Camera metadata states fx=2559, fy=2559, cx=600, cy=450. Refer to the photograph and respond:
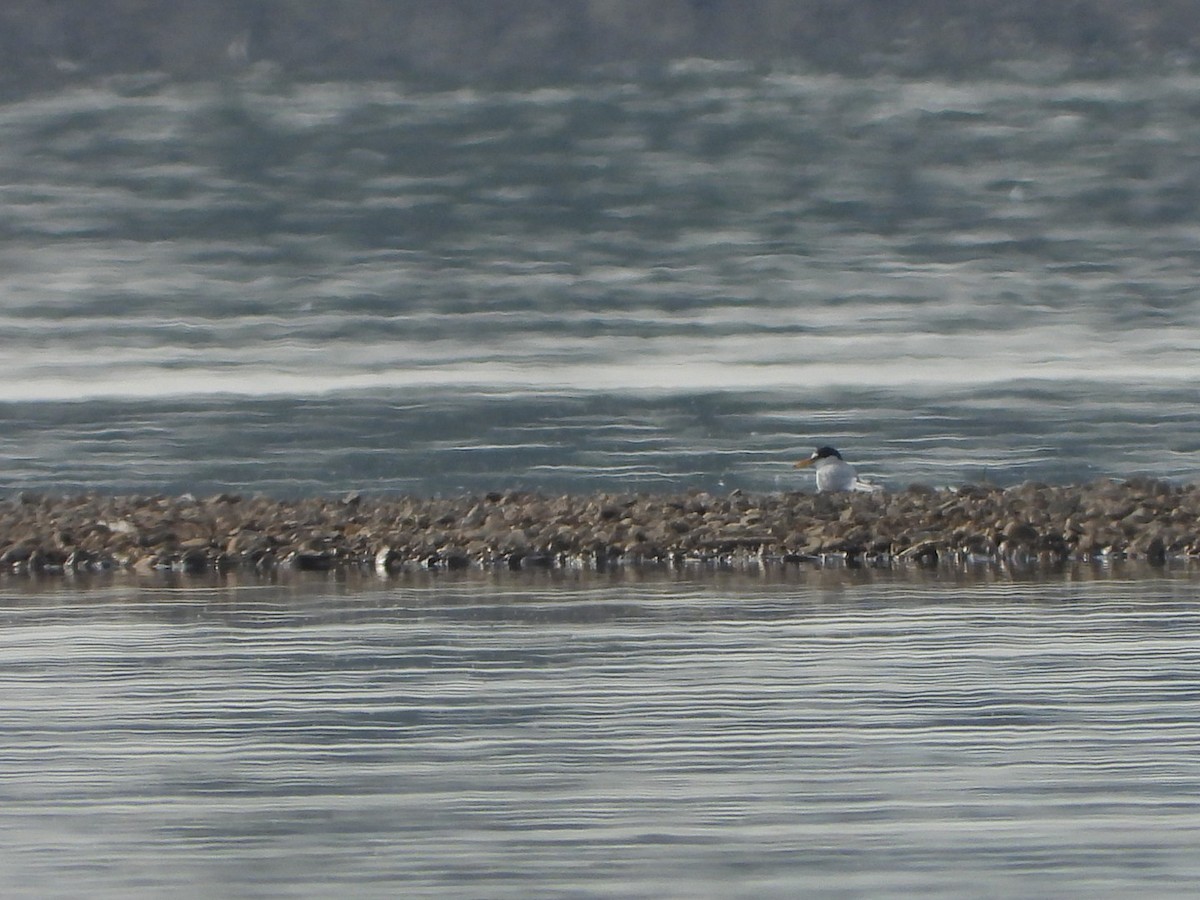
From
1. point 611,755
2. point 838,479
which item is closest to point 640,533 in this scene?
point 838,479

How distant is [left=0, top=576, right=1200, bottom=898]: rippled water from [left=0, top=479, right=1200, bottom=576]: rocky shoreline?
20.1ft

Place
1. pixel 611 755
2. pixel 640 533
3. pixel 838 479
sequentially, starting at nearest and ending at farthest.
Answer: pixel 611 755, pixel 640 533, pixel 838 479

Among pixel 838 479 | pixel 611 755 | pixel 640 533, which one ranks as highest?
pixel 838 479

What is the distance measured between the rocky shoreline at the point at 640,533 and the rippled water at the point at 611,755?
612 centimetres

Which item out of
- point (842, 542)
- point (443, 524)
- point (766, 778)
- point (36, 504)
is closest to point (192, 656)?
point (766, 778)

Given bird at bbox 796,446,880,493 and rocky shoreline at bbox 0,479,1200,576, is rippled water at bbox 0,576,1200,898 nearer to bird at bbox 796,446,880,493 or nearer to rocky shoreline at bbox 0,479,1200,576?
rocky shoreline at bbox 0,479,1200,576

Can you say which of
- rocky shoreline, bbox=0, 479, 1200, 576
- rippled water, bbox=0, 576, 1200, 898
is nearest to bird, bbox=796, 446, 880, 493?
rocky shoreline, bbox=0, 479, 1200, 576

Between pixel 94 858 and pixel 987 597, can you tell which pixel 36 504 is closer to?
pixel 987 597

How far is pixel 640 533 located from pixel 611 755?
13180 mm

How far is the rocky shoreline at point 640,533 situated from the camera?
20.9 meters

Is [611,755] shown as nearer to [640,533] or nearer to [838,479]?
[640,533]

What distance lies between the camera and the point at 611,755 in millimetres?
8766

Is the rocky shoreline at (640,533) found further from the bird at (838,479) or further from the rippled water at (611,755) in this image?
the rippled water at (611,755)

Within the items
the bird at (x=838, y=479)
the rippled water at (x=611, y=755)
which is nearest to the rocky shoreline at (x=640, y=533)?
the bird at (x=838, y=479)
